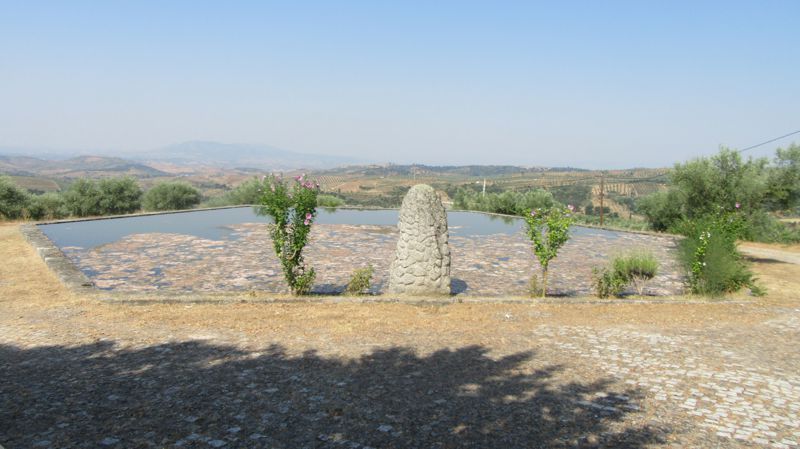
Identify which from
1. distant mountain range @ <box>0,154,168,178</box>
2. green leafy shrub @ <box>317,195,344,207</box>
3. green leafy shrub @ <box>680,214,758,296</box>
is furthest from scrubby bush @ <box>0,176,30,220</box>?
distant mountain range @ <box>0,154,168,178</box>

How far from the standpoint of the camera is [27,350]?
15.0ft

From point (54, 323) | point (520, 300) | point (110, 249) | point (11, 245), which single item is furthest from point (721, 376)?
point (11, 245)

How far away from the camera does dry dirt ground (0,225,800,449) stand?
10.3ft

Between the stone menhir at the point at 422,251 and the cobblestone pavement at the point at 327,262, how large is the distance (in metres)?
0.69

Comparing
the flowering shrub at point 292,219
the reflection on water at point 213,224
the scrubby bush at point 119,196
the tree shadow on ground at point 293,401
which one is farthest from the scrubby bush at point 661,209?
the scrubby bush at point 119,196

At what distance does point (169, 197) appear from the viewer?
22641mm

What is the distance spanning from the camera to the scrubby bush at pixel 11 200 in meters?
16.0

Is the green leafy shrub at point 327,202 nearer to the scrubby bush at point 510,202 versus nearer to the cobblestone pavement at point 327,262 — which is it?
the scrubby bush at point 510,202

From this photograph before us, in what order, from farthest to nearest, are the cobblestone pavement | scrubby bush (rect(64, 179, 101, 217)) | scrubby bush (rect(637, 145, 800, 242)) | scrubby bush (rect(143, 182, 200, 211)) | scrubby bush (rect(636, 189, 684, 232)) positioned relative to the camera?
scrubby bush (rect(143, 182, 200, 211)) < scrubby bush (rect(64, 179, 101, 217)) < scrubby bush (rect(636, 189, 684, 232)) < scrubby bush (rect(637, 145, 800, 242)) < the cobblestone pavement

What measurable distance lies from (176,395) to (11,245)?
9.68 metres

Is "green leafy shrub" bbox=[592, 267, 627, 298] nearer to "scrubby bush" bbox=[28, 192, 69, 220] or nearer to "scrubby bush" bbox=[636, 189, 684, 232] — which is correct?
"scrubby bush" bbox=[636, 189, 684, 232]

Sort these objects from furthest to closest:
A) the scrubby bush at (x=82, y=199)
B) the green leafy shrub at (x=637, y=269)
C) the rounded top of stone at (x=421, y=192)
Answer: the scrubby bush at (x=82, y=199) → the green leafy shrub at (x=637, y=269) → the rounded top of stone at (x=421, y=192)

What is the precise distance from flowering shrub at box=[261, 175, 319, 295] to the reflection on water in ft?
20.6

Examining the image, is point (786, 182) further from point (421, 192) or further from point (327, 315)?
point (327, 315)
